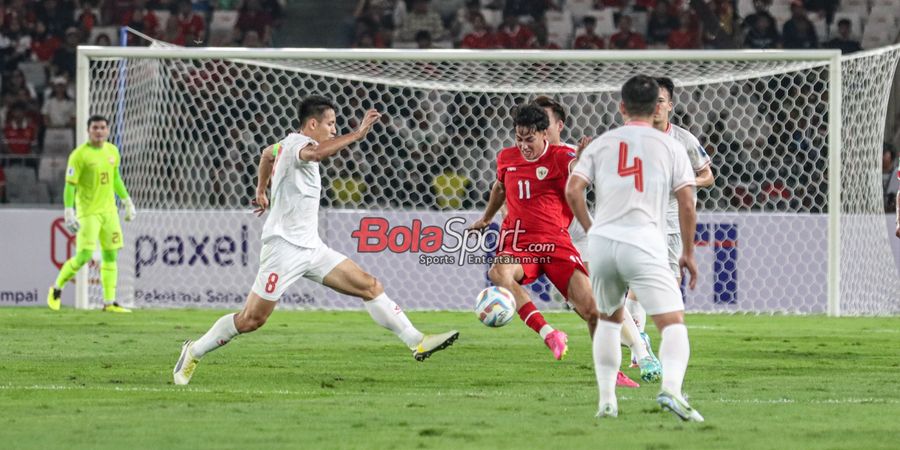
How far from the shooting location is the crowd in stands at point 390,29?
893 inches

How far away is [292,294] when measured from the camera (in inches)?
687

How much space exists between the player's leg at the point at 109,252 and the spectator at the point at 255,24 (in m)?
8.80

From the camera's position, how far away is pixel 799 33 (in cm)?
2267

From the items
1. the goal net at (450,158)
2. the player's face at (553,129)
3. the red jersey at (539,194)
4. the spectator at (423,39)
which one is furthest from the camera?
the spectator at (423,39)

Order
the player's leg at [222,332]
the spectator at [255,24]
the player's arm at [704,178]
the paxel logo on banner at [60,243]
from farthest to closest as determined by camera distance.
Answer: the spectator at [255,24]
the paxel logo on banner at [60,243]
the player's arm at [704,178]
the player's leg at [222,332]

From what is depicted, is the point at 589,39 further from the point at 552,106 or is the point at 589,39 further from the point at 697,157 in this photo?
the point at 697,157

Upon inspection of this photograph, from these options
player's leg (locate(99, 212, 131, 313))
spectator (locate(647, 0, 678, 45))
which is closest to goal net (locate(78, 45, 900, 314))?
player's leg (locate(99, 212, 131, 313))

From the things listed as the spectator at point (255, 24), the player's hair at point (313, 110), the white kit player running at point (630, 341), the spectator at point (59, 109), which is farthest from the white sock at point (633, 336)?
the spectator at point (255, 24)

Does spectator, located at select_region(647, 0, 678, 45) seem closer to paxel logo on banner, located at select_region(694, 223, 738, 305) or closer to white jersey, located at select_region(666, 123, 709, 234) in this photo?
paxel logo on banner, located at select_region(694, 223, 738, 305)

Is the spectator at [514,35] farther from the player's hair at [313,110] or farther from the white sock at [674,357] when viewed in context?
the white sock at [674,357]

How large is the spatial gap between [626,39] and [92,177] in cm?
994

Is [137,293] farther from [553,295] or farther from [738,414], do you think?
[738,414]

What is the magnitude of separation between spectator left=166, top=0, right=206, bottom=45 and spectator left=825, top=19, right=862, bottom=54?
10105 mm

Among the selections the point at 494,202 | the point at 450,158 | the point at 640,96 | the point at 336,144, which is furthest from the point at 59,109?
the point at 640,96
